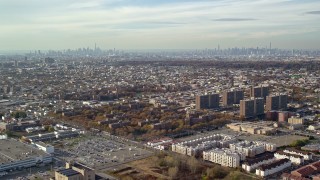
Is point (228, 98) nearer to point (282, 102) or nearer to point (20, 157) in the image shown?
point (282, 102)

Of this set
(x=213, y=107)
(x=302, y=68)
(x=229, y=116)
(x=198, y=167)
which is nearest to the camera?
(x=198, y=167)

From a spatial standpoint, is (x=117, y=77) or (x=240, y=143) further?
(x=117, y=77)

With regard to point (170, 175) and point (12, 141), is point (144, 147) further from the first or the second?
point (12, 141)

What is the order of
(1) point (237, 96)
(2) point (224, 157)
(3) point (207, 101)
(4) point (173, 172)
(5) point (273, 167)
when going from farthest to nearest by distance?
1. (1) point (237, 96)
2. (3) point (207, 101)
3. (2) point (224, 157)
4. (5) point (273, 167)
5. (4) point (173, 172)

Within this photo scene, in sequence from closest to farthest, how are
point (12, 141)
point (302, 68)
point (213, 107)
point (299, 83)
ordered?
point (12, 141), point (213, 107), point (299, 83), point (302, 68)

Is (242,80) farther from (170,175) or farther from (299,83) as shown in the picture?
(170,175)

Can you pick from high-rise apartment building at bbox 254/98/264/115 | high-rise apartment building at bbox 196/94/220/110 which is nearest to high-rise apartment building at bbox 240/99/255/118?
high-rise apartment building at bbox 254/98/264/115

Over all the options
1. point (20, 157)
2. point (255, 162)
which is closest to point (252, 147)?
point (255, 162)

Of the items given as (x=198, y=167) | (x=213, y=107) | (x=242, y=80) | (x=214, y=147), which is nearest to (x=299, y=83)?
(x=242, y=80)
